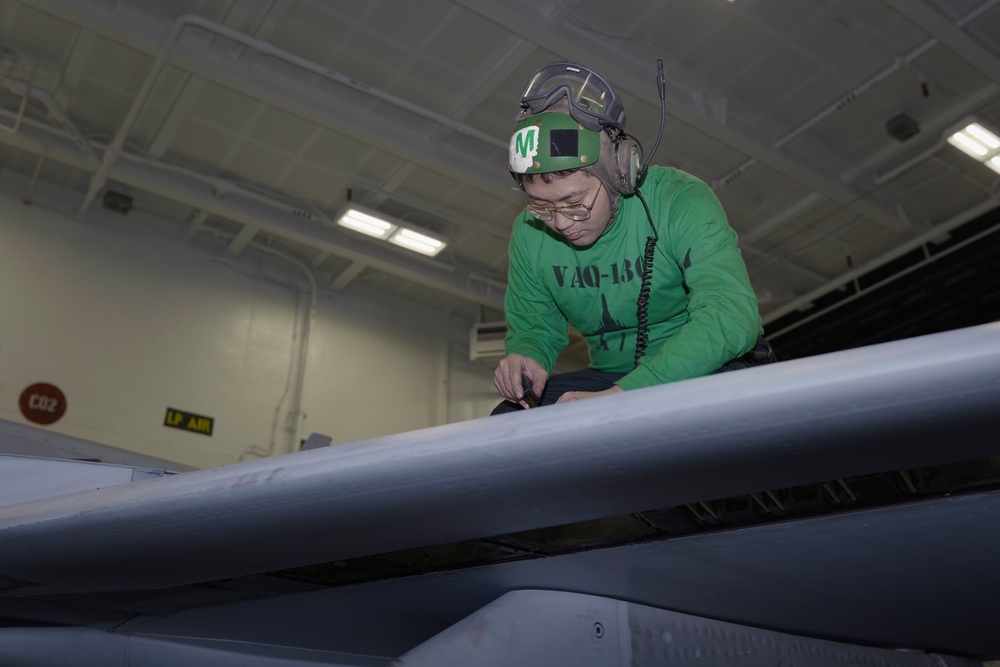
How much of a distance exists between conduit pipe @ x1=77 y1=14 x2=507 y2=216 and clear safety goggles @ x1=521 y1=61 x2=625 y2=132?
6374 millimetres

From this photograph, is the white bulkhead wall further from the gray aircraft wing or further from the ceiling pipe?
the gray aircraft wing

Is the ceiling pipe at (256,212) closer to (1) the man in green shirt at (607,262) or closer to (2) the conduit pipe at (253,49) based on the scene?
(2) the conduit pipe at (253,49)

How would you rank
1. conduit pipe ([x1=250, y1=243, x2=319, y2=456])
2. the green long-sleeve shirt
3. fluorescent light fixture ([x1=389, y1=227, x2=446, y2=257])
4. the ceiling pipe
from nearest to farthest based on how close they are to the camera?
1. the green long-sleeve shirt
2. the ceiling pipe
3. fluorescent light fixture ([x1=389, y1=227, x2=446, y2=257])
4. conduit pipe ([x1=250, y1=243, x2=319, y2=456])

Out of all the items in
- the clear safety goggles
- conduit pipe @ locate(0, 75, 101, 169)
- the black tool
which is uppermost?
conduit pipe @ locate(0, 75, 101, 169)

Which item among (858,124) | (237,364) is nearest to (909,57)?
(858,124)

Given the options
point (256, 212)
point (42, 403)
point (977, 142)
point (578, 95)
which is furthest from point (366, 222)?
point (578, 95)

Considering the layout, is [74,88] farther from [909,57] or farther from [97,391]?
[909,57]

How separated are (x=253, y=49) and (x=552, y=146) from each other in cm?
704

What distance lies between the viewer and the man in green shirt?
197 cm

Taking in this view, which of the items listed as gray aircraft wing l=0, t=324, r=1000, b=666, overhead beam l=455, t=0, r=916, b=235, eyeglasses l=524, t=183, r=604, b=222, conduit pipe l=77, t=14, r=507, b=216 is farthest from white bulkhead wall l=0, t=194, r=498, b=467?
eyeglasses l=524, t=183, r=604, b=222

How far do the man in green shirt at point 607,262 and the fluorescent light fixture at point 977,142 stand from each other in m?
8.21

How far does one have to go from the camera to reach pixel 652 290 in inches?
94.1

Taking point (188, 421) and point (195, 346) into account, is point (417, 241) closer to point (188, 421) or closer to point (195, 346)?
point (195, 346)

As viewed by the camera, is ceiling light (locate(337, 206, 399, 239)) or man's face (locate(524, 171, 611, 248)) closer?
man's face (locate(524, 171, 611, 248))
